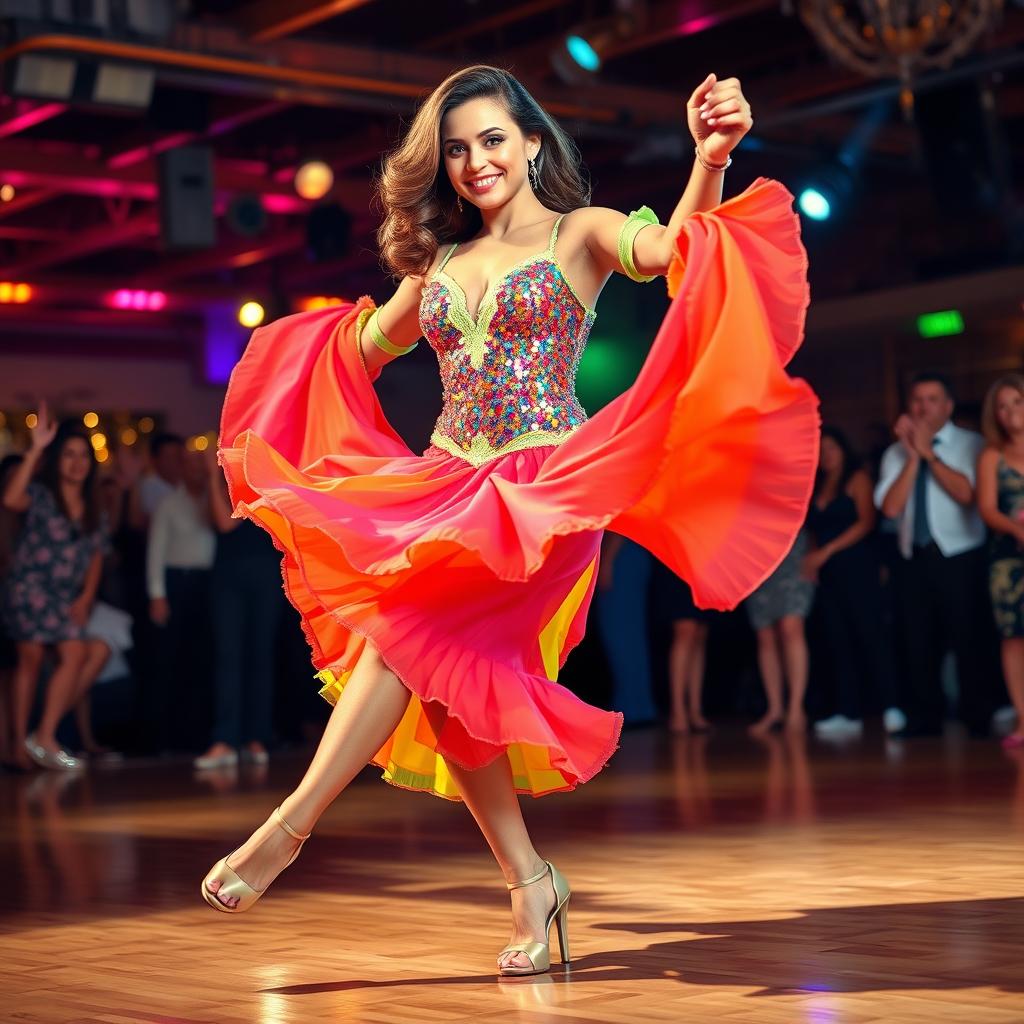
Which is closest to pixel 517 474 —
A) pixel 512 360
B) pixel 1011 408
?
pixel 512 360

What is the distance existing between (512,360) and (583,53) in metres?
6.43

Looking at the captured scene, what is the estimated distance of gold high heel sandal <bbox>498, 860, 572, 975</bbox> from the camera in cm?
251

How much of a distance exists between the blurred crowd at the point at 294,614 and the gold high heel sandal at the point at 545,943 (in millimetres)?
4271

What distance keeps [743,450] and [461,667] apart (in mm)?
498

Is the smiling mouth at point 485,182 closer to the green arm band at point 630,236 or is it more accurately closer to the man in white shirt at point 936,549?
the green arm band at point 630,236

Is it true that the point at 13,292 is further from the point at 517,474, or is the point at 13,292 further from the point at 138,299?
the point at 517,474

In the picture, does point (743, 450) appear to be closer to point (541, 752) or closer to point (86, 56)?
point (541, 752)

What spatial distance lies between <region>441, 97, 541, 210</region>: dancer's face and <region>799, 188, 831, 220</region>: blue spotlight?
25.9 ft

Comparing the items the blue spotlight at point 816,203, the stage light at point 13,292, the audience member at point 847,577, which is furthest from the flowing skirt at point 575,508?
the stage light at point 13,292

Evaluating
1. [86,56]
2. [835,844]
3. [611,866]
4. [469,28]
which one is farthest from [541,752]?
[469,28]

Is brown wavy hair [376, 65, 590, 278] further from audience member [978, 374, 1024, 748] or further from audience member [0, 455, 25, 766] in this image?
audience member [0, 455, 25, 766]

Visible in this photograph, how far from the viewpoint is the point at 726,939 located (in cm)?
275

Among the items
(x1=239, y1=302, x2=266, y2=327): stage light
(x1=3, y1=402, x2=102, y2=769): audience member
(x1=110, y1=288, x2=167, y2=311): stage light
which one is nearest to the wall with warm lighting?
(x1=110, y1=288, x2=167, y2=311): stage light

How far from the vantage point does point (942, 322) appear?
12.1m
